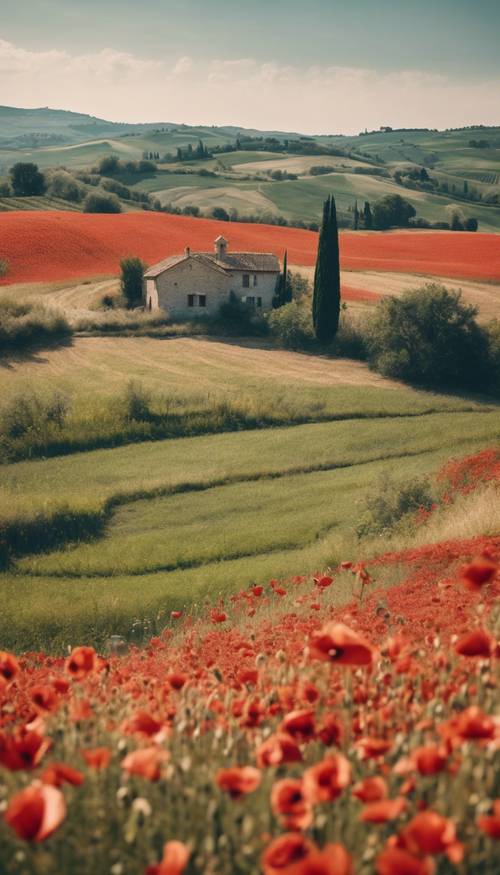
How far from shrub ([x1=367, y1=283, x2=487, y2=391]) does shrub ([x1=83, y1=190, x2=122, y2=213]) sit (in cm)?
6611

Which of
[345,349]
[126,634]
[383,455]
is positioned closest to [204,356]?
[345,349]

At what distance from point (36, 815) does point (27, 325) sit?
58.9m

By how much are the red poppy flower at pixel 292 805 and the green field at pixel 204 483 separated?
15.3m

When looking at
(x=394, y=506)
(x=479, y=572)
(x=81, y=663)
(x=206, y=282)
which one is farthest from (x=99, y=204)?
(x=479, y=572)

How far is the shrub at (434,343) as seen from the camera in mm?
53469

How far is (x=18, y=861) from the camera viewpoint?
14.9 feet

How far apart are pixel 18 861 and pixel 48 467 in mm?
33511

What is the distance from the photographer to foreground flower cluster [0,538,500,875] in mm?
3820

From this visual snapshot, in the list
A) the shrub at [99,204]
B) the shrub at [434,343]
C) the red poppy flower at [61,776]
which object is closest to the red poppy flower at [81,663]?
the red poppy flower at [61,776]

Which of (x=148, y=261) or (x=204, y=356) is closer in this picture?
(x=204, y=356)

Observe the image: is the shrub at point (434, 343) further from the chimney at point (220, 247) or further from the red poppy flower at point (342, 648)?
the red poppy flower at point (342, 648)

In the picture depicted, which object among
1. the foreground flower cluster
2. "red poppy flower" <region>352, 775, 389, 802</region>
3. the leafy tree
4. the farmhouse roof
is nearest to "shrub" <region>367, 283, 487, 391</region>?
the farmhouse roof

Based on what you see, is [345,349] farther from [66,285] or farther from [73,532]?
[73,532]

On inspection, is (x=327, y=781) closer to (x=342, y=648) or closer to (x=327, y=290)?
(x=342, y=648)
